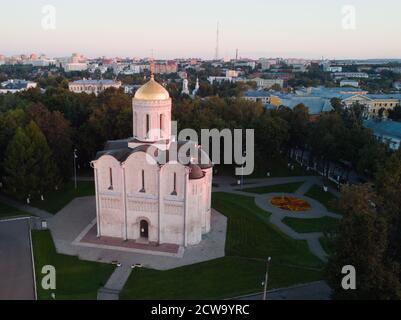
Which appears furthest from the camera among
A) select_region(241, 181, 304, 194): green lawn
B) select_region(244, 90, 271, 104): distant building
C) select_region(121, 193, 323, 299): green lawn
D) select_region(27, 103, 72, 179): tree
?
select_region(244, 90, 271, 104): distant building

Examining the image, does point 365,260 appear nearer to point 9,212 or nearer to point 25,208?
point 25,208

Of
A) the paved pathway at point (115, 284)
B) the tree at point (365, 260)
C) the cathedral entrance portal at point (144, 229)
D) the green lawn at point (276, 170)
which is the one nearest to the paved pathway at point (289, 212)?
the green lawn at point (276, 170)

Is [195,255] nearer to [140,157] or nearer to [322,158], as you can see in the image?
[140,157]

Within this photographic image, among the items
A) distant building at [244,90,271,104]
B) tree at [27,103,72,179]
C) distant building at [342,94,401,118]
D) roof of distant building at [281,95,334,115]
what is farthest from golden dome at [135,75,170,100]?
distant building at [244,90,271,104]

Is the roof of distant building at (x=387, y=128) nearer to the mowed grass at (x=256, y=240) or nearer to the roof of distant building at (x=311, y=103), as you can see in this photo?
the roof of distant building at (x=311, y=103)

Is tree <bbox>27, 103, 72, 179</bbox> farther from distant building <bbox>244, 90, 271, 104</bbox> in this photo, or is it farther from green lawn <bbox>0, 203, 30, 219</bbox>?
distant building <bbox>244, 90, 271, 104</bbox>
